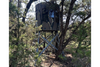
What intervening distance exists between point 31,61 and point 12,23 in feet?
5.16

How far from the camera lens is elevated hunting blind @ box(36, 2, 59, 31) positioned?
5812 millimetres

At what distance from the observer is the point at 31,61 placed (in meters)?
2.87

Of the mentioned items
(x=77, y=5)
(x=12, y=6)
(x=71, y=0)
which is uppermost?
(x=71, y=0)

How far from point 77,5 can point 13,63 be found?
Result: 508cm

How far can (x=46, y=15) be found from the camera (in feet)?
19.6

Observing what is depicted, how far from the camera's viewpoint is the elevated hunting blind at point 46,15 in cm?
581

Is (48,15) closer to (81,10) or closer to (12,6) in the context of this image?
(81,10)

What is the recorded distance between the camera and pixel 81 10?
5137 mm

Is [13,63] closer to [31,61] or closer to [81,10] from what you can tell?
[31,61]

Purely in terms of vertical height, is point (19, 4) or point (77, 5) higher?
point (77, 5)

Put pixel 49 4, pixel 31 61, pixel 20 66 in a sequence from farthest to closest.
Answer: pixel 49 4
pixel 31 61
pixel 20 66
